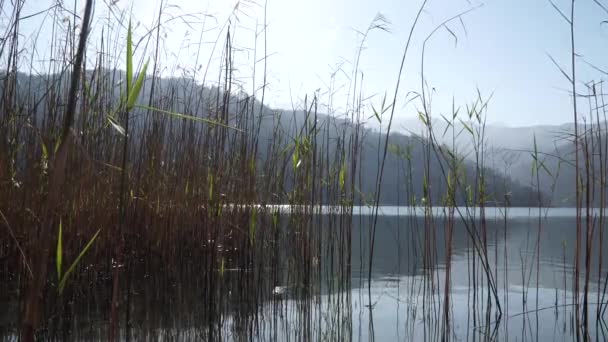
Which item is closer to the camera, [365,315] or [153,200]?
[365,315]

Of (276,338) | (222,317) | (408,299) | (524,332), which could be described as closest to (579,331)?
(524,332)

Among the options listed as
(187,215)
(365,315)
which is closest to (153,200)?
(187,215)

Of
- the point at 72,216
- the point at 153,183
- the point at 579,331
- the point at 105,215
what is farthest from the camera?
the point at 153,183

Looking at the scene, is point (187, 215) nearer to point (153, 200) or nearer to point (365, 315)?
point (153, 200)

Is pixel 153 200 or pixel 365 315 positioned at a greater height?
pixel 153 200

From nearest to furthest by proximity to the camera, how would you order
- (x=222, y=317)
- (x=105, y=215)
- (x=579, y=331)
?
(x=579, y=331), (x=222, y=317), (x=105, y=215)

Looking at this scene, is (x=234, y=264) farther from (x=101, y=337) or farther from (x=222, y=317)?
(x=101, y=337)

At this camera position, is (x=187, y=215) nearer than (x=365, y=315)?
No

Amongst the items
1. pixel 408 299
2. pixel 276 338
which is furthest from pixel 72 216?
pixel 408 299

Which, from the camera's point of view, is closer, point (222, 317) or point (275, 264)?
point (222, 317)

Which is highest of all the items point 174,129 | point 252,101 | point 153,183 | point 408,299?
point 252,101

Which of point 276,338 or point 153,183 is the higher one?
point 153,183

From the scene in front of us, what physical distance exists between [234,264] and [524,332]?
1922 millimetres

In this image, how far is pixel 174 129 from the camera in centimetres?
274
